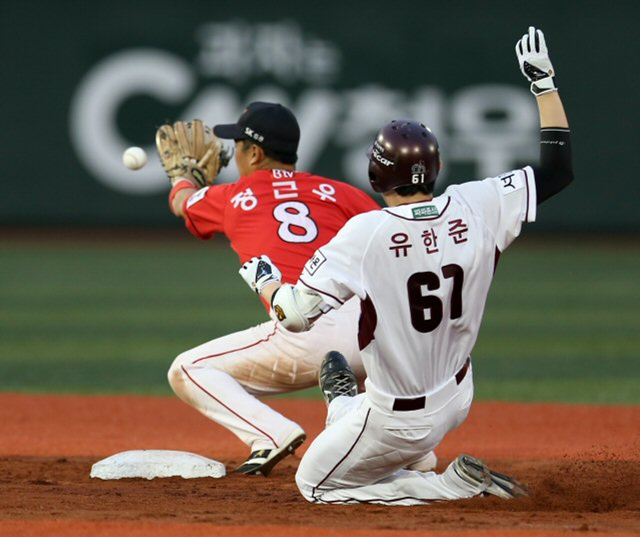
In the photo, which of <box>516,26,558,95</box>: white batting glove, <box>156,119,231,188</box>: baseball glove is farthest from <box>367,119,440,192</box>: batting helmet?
<box>156,119,231,188</box>: baseball glove

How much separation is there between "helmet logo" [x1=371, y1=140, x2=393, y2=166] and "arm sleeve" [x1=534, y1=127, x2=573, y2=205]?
669 millimetres

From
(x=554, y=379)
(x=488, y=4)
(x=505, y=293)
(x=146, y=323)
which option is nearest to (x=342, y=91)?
(x=488, y=4)

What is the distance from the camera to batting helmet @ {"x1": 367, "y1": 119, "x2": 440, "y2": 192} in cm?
481

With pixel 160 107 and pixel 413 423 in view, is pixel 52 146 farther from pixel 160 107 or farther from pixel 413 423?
pixel 413 423

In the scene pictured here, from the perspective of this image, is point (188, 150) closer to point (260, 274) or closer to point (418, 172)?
point (260, 274)

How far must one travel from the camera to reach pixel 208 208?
618cm

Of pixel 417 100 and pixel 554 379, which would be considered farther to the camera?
pixel 417 100

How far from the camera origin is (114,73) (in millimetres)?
20516

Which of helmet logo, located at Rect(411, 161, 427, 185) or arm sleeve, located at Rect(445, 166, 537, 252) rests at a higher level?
helmet logo, located at Rect(411, 161, 427, 185)

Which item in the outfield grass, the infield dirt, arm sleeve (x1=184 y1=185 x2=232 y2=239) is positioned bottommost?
the outfield grass

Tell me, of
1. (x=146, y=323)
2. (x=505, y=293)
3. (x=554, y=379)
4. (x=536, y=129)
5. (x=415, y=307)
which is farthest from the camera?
(x=536, y=129)

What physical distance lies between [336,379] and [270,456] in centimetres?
80

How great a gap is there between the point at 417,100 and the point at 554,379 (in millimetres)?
10874

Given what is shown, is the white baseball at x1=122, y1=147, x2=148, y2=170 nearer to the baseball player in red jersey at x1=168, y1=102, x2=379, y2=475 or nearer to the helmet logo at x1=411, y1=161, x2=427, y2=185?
the baseball player in red jersey at x1=168, y1=102, x2=379, y2=475
